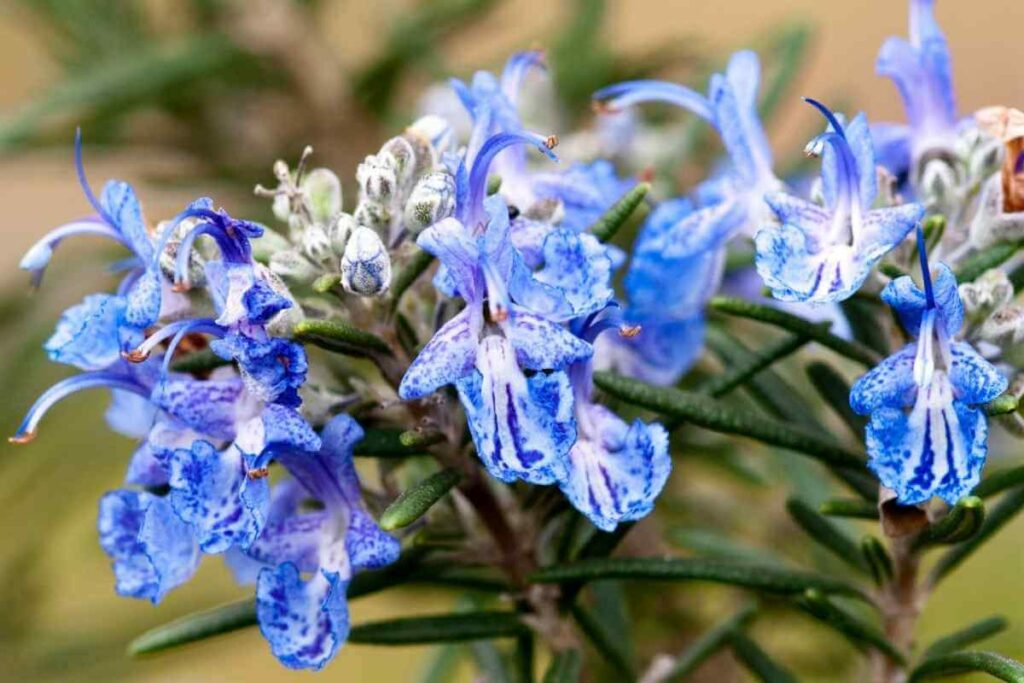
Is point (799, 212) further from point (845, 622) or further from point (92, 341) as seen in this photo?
point (92, 341)

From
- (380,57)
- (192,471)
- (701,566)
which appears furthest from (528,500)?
(380,57)

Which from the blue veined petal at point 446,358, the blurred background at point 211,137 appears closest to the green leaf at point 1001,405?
the blue veined petal at point 446,358

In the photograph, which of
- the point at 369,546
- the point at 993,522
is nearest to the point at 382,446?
the point at 369,546

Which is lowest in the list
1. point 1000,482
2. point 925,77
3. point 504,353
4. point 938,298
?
point 1000,482

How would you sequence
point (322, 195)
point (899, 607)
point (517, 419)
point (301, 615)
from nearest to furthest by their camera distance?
1. point (517, 419)
2. point (301, 615)
3. point (322, 195)
4. point (899, 607)

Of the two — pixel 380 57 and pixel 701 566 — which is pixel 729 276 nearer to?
pixel 701 566

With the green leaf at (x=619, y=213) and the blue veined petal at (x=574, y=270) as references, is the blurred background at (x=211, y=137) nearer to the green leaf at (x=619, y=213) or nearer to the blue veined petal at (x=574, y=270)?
the green leaf at (x=619, y=213)
